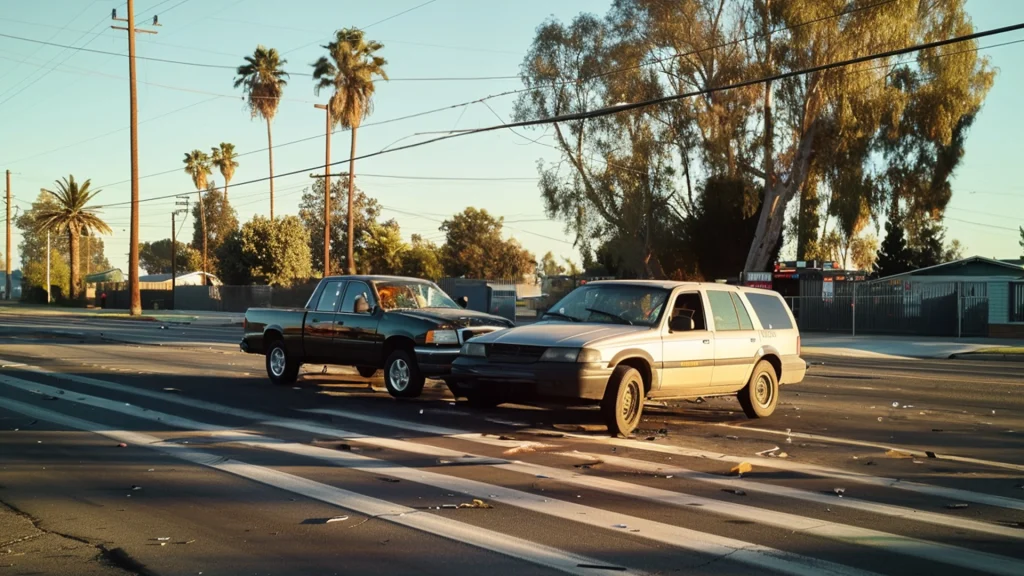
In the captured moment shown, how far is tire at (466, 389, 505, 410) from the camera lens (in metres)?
11.5

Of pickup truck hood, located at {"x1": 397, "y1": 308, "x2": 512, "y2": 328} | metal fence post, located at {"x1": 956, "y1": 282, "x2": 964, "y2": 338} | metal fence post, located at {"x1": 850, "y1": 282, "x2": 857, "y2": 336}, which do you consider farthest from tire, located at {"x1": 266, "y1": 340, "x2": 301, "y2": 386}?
metal fence post, located at {"x1": 956, "y1": 282, "x2": 964, "y2": 338}

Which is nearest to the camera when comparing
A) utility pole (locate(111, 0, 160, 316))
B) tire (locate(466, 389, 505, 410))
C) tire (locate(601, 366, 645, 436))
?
tire (locate(601, 366, 645, 436))

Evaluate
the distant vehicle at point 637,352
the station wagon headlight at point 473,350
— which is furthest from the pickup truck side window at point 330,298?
the station wagon headlight at point 473,350

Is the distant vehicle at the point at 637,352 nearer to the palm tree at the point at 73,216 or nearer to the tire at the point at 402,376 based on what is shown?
the tire at the point at 402,376

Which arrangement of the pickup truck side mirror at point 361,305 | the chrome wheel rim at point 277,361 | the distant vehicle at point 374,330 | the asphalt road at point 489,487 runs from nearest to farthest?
the asphalt road at point 489,487
the distant vehicle at point 374,330
the pickup truck side mirror at point 361,305
the chrome wheel rim at point 277,361

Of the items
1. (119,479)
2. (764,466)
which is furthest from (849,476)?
(119,479)

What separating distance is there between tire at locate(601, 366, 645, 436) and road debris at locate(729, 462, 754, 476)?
5.81 ft

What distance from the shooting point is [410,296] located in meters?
15.2

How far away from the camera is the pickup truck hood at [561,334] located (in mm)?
10633

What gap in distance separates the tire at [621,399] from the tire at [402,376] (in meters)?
3.78

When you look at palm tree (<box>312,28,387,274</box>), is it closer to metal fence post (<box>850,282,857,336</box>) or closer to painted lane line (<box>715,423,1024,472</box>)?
metal fence post (<box>850,282,857,336</box>)

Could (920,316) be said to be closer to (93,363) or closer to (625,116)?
(625,116)

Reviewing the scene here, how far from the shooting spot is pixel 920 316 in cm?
3784

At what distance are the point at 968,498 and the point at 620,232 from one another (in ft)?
129
